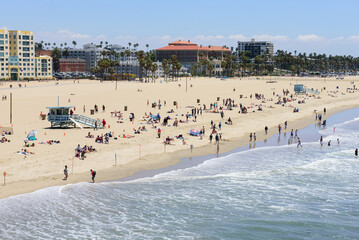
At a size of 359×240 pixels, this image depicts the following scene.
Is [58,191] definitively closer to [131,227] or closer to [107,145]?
[131,227]

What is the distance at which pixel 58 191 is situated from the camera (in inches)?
976

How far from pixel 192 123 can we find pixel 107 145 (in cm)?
1596

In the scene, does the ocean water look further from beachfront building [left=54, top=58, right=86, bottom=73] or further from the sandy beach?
beachfront building [left=54, top=58, right=86, bottom=73]

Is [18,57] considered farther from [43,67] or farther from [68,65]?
[68,65]

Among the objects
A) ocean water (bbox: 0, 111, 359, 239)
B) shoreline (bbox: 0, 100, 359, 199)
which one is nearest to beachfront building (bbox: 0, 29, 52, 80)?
shoreline (bbox: 0, 100, 359, 199)

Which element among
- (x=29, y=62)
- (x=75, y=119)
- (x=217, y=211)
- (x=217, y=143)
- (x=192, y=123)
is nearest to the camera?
(x=217, y=211)

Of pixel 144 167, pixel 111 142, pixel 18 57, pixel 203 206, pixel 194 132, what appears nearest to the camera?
pixel 203 206

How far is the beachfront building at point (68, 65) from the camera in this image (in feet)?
614

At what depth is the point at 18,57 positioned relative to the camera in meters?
150

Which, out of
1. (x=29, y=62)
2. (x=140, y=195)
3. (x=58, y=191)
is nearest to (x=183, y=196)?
(x=140, y=195)

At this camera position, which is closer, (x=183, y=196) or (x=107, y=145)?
(x=183, y=196)

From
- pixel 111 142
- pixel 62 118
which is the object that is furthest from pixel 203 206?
pixel 62 118

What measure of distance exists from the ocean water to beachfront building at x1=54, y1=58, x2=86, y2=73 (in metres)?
166

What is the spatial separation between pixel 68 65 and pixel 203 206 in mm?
175349
